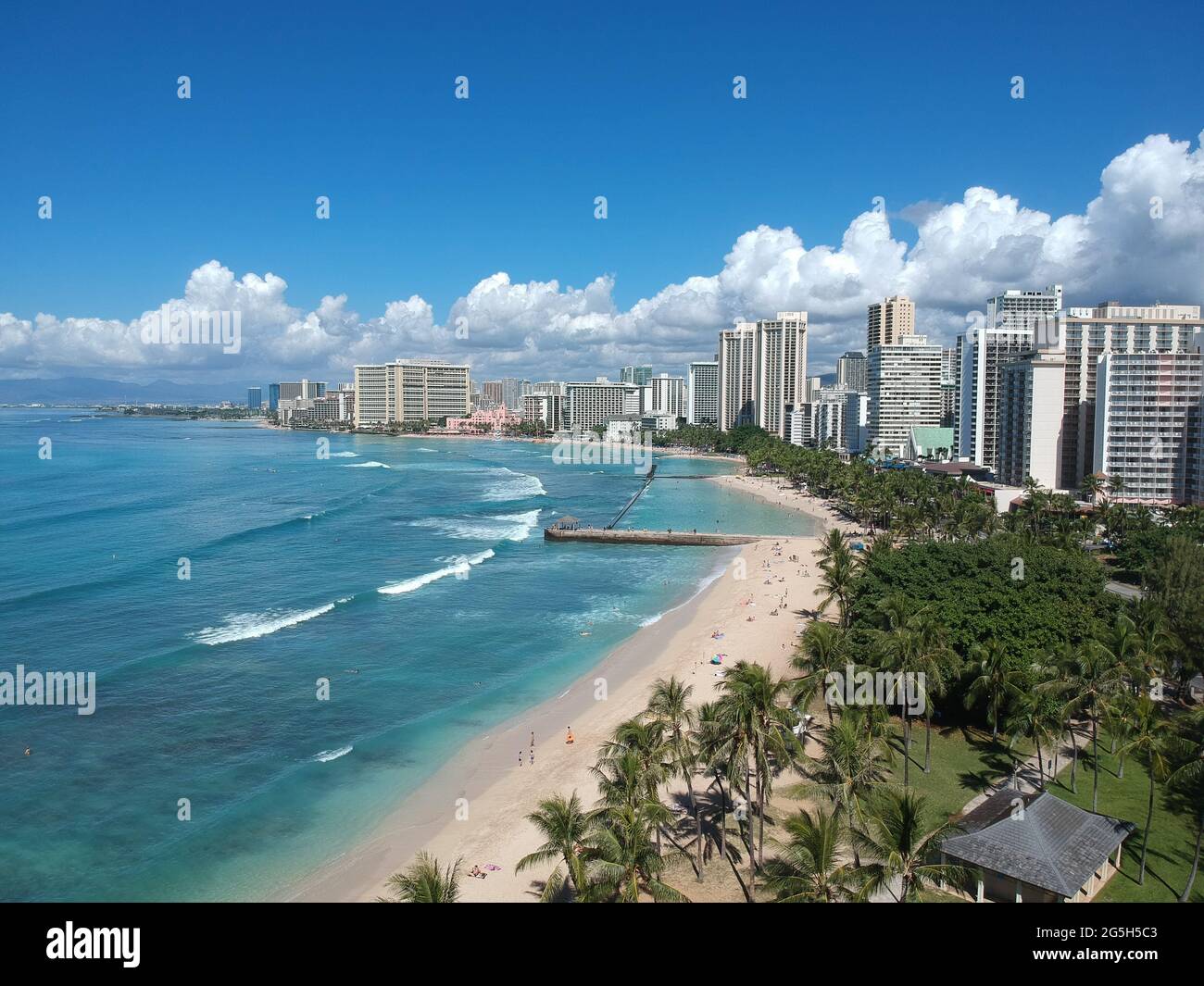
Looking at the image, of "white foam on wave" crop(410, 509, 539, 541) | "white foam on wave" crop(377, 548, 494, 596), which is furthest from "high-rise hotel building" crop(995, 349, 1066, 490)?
"white foam on wave" crop(377, 548, 494, 596)

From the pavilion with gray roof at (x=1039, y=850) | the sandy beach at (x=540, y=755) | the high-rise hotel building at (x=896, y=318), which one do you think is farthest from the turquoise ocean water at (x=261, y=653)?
the high-rise hotel building at (x=896, y=318)

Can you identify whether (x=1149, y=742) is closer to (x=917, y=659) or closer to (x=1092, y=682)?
(x=1092, y=682)

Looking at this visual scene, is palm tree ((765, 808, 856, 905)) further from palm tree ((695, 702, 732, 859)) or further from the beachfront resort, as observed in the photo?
palm tree ((695, 702, 732, 859))

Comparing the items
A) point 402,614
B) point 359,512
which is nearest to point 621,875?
point 402,614

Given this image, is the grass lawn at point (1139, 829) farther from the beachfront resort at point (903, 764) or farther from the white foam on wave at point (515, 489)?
the white foam on wave at point (515, 489)
